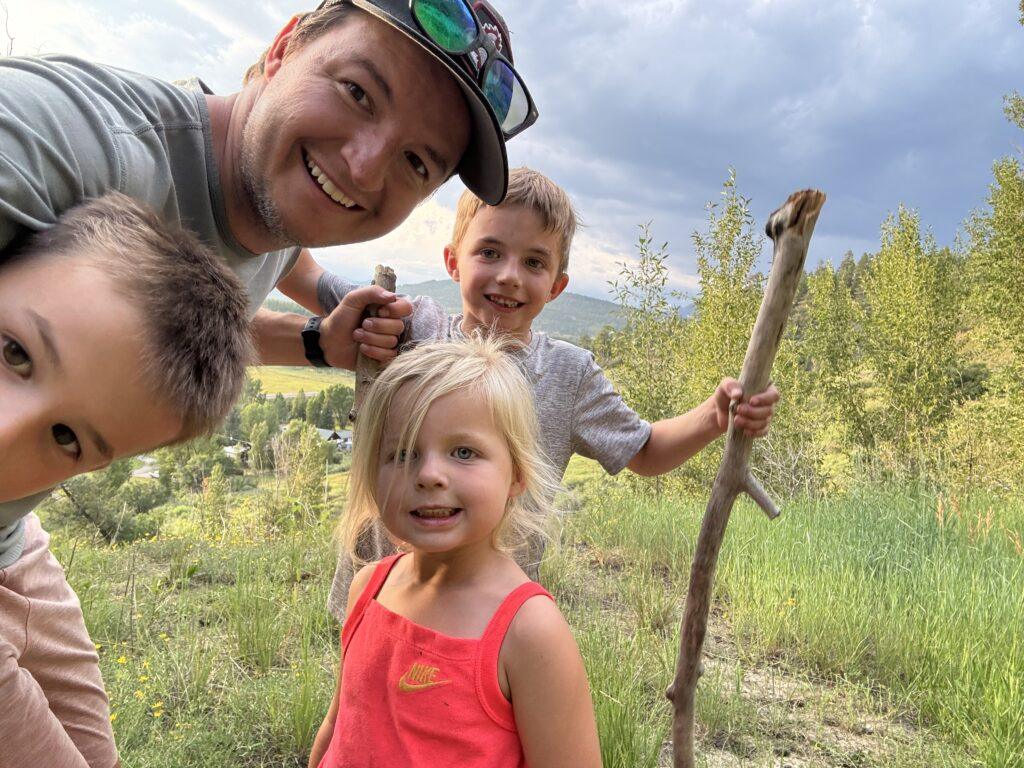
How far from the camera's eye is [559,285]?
7.99ft

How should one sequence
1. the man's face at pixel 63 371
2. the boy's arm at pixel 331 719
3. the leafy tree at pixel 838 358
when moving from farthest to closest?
the leafy tree at pixel 838 358 < the boy's arm at pixel 331 719 < the man's face at pixel 63 371

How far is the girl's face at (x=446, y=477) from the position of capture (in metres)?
1.27

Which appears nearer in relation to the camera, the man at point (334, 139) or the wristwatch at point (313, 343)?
the man at point (334, 139)

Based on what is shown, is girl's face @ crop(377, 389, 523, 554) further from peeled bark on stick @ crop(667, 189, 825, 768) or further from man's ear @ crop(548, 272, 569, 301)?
man's ear @ crop(548, 272, 569, 301)

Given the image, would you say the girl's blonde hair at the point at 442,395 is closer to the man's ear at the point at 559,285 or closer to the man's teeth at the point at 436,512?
the man's teeth at the point at 436,512

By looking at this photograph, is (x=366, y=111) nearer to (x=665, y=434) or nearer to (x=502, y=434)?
(x=502, y=434)

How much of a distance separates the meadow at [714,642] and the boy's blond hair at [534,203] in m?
0.98

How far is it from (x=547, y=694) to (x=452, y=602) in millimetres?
243

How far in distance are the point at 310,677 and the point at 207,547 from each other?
10.8 feet

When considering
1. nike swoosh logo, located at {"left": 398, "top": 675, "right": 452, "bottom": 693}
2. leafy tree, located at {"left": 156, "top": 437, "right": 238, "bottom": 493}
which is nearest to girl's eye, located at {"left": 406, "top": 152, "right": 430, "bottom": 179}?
leafy tree, located at {"left": 156, "top": 437, "right": 238, "bottom": 493}

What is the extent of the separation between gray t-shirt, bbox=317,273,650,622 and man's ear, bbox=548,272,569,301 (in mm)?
205

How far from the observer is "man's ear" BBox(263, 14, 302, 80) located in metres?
1.80

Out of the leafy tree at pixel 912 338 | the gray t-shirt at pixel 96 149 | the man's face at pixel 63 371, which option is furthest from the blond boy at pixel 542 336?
the leafy tree at pixel 912 338

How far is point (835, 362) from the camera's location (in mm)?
20797
